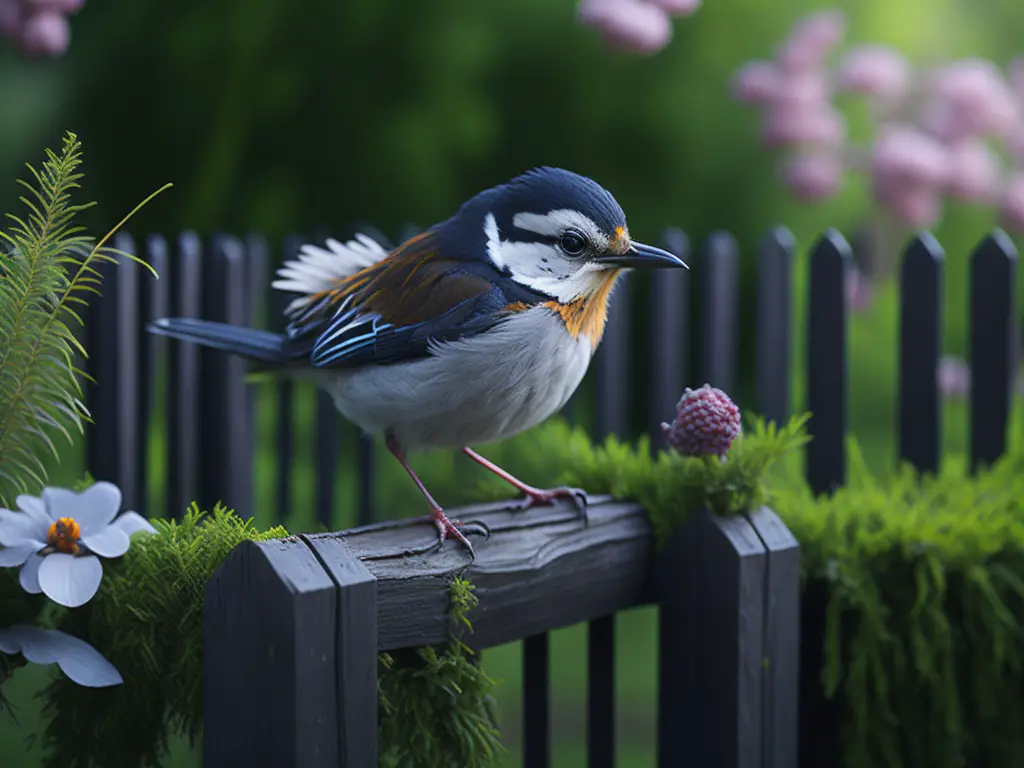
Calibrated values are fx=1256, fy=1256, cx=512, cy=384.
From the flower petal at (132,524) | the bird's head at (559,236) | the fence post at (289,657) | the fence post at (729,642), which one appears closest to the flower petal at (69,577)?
the flower petal at (132,524)

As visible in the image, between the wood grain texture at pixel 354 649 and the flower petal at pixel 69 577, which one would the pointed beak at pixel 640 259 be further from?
the flower petal at pixel 69 577

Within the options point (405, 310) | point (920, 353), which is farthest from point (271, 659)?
point (920, 353)

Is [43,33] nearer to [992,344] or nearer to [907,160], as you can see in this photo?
[992,344]

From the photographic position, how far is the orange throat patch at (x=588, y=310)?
2.26 meters

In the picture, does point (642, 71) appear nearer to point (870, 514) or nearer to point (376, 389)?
point (870, 514)

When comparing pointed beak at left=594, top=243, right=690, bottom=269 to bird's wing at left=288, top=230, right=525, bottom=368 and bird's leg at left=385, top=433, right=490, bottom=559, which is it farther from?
bird's leg at left=385, top=433, right=490, bottom=559

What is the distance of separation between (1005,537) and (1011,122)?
3195 millimetres

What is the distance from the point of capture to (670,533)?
2.52 meters

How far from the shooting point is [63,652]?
2.02 metres

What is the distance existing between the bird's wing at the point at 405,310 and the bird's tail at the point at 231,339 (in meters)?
0.09

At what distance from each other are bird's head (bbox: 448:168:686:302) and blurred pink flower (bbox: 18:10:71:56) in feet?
6.98

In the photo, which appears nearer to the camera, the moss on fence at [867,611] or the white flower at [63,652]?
the white flower at [63,652]

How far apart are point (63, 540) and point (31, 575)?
0.24 feet

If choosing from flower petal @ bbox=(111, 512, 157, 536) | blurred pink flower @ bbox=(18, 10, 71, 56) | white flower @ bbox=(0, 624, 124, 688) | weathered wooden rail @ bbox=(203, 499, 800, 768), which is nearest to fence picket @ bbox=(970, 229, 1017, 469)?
weathered wooden rail @ bbox=(203, 499, 800, 768)
